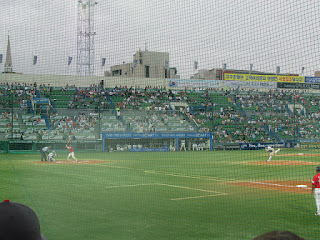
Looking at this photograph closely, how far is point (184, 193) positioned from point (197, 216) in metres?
3.35

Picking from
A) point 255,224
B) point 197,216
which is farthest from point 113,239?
point 255,224

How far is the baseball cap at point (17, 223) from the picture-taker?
1523 mm

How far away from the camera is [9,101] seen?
2942cm

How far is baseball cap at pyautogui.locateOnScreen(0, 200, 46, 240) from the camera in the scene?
152 cm

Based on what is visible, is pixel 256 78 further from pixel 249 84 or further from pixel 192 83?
pixel 192 83

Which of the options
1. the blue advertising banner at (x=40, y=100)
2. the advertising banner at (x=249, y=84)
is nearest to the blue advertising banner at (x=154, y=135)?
the blue advertising banner at (x=40, y=100)

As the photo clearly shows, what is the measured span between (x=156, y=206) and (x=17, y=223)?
9.01m

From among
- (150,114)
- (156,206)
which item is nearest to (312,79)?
(150,114)

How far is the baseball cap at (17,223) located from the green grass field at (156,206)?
6.00 metres

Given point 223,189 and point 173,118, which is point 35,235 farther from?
point 173,118

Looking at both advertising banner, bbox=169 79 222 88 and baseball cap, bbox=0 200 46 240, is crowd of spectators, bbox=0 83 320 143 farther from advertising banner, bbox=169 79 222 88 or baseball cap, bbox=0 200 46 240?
baseball cap, bbox=0 200 46 240

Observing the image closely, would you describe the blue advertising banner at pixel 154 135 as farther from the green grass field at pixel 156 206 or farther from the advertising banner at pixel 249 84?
the green grass field at pixel 156 206

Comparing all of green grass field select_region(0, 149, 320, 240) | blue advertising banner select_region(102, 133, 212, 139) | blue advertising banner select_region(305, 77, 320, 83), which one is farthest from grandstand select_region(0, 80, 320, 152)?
blue advertising banner select_region(305, 77, 320, 83)

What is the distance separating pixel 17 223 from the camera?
156 cm
